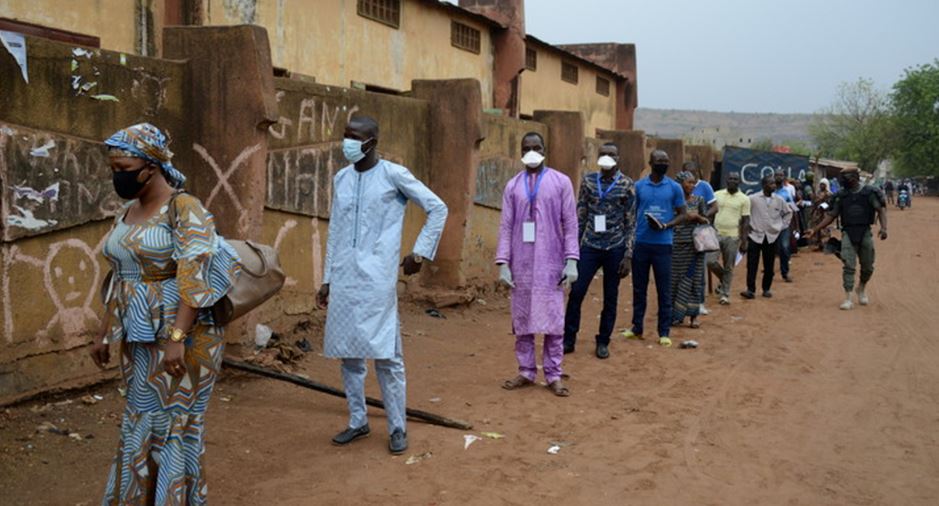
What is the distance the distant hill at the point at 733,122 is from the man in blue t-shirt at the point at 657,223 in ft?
339

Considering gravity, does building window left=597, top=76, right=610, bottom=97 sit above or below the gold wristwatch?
above

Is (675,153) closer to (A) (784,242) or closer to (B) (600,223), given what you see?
(A) (784,242)

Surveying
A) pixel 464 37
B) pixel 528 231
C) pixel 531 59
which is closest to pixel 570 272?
pixel 528 231

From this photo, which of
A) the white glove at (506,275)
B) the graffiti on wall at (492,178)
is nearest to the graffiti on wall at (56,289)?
the white glove at (506,275)

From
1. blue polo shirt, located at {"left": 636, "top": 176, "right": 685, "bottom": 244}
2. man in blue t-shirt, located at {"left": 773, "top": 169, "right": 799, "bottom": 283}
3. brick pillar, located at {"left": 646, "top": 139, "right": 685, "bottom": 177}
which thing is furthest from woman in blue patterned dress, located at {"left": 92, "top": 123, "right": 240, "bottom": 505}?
brick pillar, located at {"left": 646, "top": 139, "right": 685, "bottom": 177}

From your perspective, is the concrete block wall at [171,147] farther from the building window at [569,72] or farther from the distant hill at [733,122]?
the distant hill at [733,122]

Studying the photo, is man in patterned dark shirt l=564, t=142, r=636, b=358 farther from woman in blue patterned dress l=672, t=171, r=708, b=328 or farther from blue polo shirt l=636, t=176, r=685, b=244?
woman in blue patterned dress l=672, t=171, r=708, b=328

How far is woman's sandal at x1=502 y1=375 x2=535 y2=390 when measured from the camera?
6.99 meters

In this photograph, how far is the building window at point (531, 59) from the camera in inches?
883

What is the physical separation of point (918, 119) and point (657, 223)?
2203 inches

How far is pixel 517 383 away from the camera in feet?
23.0

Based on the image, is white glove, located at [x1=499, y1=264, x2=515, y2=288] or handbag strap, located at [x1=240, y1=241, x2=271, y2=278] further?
white glove, located at [x1=499, y1=264, x2=515, y2=288]

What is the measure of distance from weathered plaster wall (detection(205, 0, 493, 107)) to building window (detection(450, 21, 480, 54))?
127 mm

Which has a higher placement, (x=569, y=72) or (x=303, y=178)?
(x=569, y=72)
